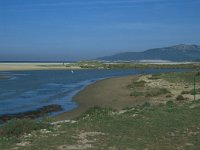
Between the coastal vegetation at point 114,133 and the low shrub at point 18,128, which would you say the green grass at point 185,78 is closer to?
the coastal vegetation at point 114,133

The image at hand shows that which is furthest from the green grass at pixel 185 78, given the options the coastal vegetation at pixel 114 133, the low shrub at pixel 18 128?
the low shrub at pixel 18 128

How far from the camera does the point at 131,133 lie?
49.6 ft

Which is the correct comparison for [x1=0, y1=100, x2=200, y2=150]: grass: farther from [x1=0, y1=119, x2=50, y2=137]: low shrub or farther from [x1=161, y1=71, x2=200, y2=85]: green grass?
[x1=161, y1=71, x2=200, y2=85]: green grass

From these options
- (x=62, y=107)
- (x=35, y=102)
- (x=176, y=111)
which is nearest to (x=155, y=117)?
(x=176, y=111)

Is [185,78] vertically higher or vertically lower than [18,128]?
lower

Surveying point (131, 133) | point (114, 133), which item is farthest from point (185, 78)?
point (114, 133)

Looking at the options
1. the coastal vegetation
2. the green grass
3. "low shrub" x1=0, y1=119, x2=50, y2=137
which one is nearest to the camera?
the coastal vegetation

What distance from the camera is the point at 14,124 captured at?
16.3 metres

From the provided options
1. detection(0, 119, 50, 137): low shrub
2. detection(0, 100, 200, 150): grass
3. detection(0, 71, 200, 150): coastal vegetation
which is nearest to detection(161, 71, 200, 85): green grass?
detection(0, 100, 200, 150): grass

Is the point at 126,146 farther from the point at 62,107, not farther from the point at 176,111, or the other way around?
the point at 62,107

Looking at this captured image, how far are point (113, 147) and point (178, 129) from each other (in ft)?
13.3

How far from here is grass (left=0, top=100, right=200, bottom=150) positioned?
13.3 meters

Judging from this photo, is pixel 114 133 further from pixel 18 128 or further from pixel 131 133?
pixel 18 128

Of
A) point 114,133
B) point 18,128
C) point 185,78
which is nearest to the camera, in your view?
point 114,133
